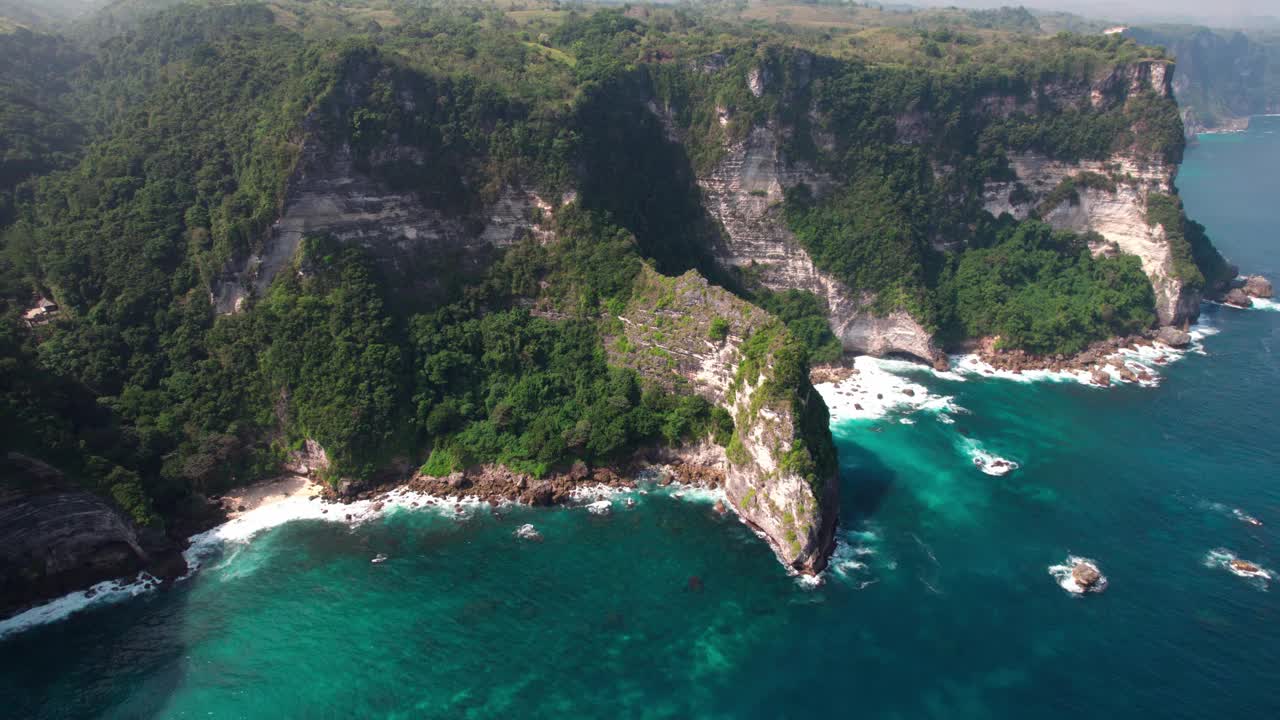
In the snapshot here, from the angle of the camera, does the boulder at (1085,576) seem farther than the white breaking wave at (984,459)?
No

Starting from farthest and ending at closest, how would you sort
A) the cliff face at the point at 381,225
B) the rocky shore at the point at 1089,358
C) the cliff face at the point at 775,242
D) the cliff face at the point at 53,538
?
the cliff face at the point at 775,242 < the rocky shore at the point at 1089,358 < the cliff face at the point at 381,225 < the cliff face at the point at 53,538

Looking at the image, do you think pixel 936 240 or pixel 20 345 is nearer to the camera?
pixel 20 345

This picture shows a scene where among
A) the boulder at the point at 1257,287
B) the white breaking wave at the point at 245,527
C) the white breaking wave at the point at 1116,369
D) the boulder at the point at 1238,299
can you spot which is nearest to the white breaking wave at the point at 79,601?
the white breaking wave at the point at 245,527

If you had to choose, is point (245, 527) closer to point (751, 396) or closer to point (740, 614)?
point (740, 614)

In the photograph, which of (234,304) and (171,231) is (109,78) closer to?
(171,231)

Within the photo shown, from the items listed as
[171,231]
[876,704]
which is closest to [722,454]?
[876,704]

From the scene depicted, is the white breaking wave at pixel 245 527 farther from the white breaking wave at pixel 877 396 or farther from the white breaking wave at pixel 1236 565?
the white breaking wave at pixel 1236 565

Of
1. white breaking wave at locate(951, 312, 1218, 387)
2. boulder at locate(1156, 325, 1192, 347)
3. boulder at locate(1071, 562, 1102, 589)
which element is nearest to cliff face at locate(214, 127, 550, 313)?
white breaking wave at locate(951, 312, 1218, 387)

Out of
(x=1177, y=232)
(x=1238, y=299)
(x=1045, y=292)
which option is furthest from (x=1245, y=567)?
(x=1238, y=299)
